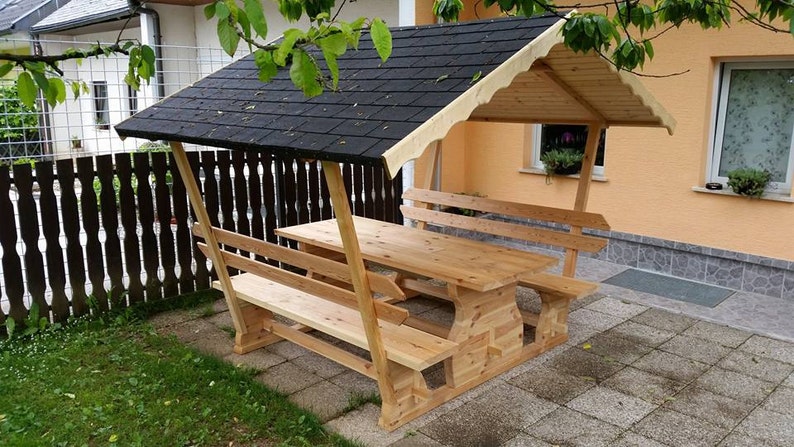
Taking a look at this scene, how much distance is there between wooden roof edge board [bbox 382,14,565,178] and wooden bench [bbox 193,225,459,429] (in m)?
0.84

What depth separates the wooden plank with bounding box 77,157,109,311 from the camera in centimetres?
540

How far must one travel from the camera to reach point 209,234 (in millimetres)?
4852

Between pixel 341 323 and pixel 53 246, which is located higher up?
pixel 53 246

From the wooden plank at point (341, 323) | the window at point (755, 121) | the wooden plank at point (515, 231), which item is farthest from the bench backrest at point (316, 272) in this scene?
the window at point (755, 121)

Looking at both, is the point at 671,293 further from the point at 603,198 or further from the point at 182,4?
the point at 182,4

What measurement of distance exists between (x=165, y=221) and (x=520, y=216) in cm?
339

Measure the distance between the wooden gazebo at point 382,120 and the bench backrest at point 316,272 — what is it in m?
0.01

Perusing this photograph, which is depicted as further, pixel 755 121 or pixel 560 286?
pixel 755 121

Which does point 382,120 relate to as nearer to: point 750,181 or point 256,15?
point 256,15

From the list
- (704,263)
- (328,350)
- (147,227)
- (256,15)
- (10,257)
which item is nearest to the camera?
(256,15)

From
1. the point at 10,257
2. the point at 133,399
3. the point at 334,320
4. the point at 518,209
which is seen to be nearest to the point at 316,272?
the point at 334,320

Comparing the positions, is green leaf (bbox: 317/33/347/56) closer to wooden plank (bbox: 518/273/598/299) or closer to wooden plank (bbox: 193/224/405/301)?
wooden plank (bbox: 193/224/405/301)

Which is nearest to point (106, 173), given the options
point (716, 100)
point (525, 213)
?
point (525, 213)

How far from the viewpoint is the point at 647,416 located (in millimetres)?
3941
